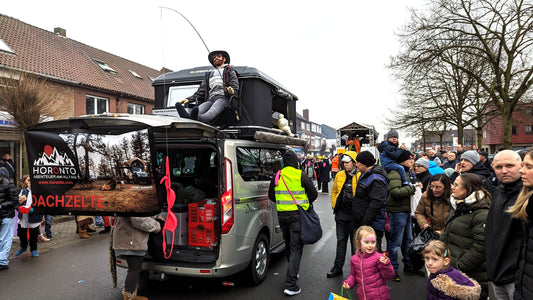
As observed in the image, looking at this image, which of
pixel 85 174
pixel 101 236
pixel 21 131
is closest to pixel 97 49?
pixel 21 131

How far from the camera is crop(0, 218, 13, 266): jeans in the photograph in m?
5.69

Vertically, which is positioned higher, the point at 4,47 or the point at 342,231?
the point at 4,47

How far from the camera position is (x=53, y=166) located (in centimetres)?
351

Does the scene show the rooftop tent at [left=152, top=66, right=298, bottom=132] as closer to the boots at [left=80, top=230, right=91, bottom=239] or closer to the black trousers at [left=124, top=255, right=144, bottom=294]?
the black trousers at [left=124, top=255, right=144, bottom=294]

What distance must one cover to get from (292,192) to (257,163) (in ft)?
2.78

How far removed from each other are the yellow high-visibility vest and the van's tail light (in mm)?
765

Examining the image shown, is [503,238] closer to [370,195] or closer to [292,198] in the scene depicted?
[370,195]

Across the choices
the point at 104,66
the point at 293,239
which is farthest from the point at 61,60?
the point at 293,239

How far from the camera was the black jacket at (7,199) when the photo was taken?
226 inches

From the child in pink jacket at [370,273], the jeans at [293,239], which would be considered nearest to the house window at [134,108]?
the jeans at [293,239]

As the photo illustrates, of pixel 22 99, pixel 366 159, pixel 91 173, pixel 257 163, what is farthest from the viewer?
pixel 22 99

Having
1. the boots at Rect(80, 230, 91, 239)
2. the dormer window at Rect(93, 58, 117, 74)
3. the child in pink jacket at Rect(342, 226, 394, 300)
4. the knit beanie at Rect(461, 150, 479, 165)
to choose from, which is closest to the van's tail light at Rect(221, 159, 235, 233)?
the child in pink jacket at Rect(342, 226, 394, 300)

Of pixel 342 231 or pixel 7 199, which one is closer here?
pixel 342 231

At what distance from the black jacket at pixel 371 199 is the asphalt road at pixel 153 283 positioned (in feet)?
3.21
